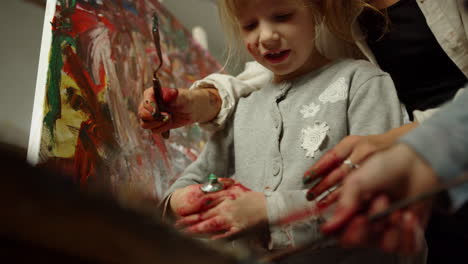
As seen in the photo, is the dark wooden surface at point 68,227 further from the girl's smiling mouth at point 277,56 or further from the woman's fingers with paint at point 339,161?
the girl's smiling mouth at point 277,56

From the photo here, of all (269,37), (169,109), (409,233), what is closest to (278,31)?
(269,37)

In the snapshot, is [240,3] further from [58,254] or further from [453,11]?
[58,254]

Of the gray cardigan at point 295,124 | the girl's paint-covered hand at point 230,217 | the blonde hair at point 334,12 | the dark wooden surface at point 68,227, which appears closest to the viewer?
the dark wooden surface at point 68,227

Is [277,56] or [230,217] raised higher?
[277,56]

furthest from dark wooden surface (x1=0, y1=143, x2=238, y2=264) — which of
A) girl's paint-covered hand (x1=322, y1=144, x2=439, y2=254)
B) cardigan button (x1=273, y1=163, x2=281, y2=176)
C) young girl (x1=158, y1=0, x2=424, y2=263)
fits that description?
cardigan button (x1=273, y1=163, x2=281, y2=176)

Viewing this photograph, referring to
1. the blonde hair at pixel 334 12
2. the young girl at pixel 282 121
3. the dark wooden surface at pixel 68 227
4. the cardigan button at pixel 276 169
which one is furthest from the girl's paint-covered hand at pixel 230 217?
the blonde hair at pixel 334 12

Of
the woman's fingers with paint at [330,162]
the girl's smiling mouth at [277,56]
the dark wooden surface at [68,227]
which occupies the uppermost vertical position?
the dark wooden surface at [68,227]

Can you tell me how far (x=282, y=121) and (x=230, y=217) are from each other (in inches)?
10.6

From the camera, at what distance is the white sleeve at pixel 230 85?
2.80 ft

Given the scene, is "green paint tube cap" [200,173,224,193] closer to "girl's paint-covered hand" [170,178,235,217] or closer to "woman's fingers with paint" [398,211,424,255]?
"girl's paint-covered hand" [170,178,235,217]

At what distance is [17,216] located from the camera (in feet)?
0.81

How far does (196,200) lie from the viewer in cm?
61

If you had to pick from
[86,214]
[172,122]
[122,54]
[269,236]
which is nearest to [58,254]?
[86,214]

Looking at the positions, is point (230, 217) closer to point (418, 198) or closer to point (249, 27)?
point (418, 198)
